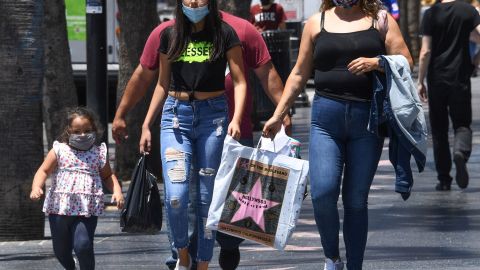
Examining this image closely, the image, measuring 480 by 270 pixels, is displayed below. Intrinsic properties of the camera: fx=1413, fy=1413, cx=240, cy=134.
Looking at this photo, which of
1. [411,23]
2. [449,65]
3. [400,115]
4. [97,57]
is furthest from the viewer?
[411,23]

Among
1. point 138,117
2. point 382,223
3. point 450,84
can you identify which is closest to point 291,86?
point 382,223

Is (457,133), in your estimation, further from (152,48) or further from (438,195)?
(152,48)

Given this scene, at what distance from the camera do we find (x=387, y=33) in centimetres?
728

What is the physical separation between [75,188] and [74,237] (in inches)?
10.5

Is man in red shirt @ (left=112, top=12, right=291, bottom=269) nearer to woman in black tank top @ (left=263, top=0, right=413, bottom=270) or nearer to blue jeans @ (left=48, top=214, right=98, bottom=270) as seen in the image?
woman in black tank top @ (left=263, top=0, right=413, bottom=270)

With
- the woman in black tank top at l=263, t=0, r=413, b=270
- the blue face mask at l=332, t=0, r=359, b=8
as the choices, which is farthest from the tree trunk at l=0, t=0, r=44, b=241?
the blue face mask at l=332, t=0, r=359, b=8

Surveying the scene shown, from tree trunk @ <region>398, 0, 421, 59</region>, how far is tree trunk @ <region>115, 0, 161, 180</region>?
25.4 metres

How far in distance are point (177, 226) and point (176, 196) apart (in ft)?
0.58

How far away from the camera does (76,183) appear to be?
305 inches

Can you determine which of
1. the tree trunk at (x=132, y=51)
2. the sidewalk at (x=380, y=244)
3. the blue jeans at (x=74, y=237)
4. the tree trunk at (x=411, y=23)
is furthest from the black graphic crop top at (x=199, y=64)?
the tree trunk at (x=411, y=23)

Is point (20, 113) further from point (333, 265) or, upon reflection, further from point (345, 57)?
point (345, 57)

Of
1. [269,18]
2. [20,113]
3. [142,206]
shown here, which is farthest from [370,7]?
[269,18]

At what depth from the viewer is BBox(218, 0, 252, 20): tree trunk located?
17031 millimetres

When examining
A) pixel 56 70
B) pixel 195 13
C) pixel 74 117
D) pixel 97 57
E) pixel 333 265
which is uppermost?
pixel 195 13
